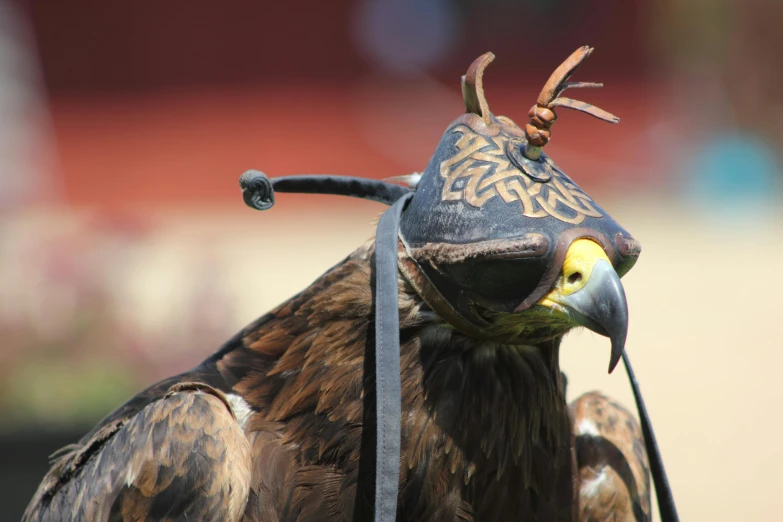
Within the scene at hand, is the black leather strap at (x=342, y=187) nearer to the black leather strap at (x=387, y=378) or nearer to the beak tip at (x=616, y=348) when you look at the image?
the black leather strap at (x=387, y=378)

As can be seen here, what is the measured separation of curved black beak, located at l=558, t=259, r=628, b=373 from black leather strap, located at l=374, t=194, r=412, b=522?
1.24 ft

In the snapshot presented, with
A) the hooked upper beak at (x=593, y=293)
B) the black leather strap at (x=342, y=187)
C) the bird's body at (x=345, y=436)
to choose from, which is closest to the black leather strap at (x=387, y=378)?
the bird's body at (x=345, y=436)

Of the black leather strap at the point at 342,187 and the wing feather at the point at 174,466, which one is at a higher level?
the black leather strap at the point at 342,187

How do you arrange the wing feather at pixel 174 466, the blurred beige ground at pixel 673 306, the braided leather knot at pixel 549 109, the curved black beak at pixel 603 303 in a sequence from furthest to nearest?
the blurred beige ground at pixel 673 306, the wing feather at pixel 174 466, the braided leather knot at pixel 549 109, the curved black beak at pixel 603 303

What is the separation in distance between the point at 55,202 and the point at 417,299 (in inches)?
328

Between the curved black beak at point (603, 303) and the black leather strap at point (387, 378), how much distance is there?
38cm

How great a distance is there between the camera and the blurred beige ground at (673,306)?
17.5 ft

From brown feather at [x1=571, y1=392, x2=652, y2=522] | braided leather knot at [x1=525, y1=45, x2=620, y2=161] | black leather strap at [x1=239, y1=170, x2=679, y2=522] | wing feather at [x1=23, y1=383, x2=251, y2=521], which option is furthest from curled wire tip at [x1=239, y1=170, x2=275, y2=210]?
brown feather at [x1=571, y1=392, x2=652, y2=522]

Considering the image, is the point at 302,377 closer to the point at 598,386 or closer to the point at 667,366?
the point at 598,386

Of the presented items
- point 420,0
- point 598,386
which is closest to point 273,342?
point 598,386

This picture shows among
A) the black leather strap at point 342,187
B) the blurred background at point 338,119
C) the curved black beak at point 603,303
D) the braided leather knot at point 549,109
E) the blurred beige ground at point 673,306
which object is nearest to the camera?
the curved black beak at point 603,303

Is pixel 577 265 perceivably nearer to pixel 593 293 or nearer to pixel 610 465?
pixel 593 293

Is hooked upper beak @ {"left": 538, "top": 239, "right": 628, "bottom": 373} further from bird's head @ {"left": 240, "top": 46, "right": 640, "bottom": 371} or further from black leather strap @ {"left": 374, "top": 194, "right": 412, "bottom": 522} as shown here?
black leather strap @ {"left": 374, "top": 194, "right": 412, "bottom": 522}

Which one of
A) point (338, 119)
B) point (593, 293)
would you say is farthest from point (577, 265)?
point (338, 119)
